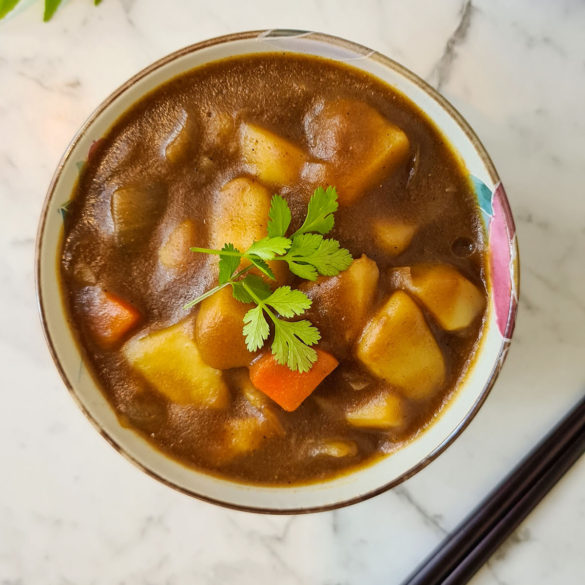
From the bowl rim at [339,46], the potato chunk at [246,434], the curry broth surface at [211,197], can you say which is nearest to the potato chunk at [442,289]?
the curry broth surface at [211,197]

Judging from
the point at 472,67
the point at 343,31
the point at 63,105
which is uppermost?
the point at 472,67

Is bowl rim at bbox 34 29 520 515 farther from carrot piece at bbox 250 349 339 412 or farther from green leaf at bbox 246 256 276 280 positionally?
green leaf at bbox 246 256 276 280

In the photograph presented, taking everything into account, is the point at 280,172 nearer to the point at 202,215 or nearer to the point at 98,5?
the point at 202,215

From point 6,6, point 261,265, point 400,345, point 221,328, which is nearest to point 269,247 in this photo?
point 261,265

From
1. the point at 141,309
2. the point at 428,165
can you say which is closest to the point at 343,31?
the point at 428,165

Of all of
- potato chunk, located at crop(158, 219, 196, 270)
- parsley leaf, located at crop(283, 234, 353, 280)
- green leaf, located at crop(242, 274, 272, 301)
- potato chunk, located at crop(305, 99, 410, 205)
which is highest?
potato chunk, located at crop(305, 99, 410, 205)

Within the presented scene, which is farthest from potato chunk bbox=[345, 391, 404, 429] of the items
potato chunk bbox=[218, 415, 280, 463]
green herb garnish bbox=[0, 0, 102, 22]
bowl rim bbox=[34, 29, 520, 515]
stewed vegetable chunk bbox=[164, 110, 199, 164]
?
green herb garnish bbox=[0, 0, 102, 22]

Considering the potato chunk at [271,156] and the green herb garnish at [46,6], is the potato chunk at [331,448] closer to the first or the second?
the potato chunk at [271,156]
